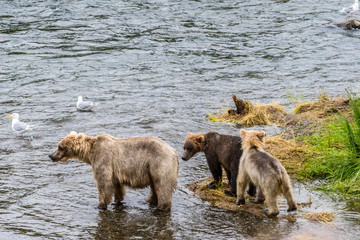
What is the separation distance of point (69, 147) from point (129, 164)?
990mm

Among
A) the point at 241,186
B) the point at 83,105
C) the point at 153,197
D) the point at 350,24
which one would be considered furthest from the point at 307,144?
the point at 350,24

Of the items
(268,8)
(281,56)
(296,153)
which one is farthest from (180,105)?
(268,8)

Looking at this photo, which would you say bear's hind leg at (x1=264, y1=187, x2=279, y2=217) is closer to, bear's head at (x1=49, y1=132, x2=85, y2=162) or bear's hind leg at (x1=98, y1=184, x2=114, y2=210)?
bear's hind leg at (x1=98, y1=184, x2=114, y2=210)

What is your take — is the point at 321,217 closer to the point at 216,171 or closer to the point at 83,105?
the point at 216,171

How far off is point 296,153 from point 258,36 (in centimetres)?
1060

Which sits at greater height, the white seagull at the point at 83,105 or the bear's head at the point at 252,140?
the bear's head at the point at 252,140

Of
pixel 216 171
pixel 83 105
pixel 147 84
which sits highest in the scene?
pixel 216 171

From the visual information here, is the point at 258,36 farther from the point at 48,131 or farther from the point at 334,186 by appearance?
the point at 334,186

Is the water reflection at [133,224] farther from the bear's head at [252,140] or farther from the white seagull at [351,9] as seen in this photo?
the white seagull at [351,9]

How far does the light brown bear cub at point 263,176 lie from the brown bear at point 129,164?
948 millimetres

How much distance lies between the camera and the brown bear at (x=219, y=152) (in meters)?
8.51

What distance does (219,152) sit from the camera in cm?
881

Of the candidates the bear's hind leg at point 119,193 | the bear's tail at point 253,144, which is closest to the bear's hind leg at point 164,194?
the bear's hind leg at point 119,193

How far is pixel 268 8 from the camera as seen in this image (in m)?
23.0
